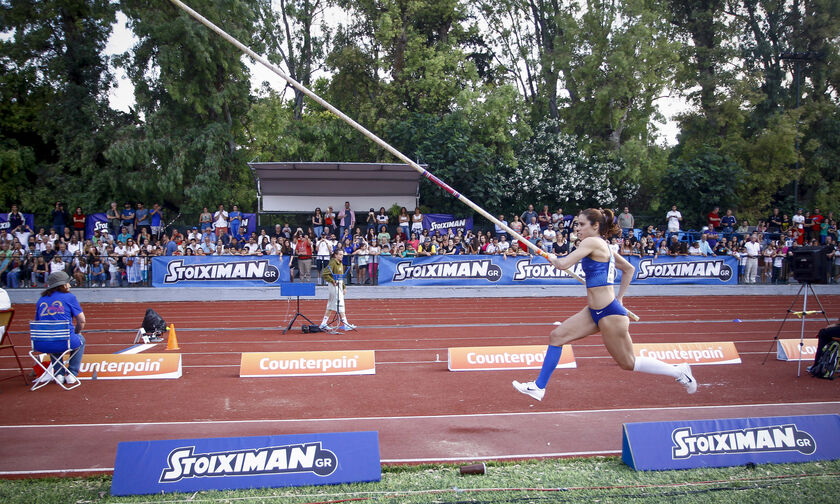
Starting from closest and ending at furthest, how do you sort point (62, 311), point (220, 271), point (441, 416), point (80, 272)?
point (441, 416) < point (62, 311) < point (80, 272) < point (220, 271)

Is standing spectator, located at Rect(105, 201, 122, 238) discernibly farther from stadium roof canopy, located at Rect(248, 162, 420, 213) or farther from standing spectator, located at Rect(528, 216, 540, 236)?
standing spectator, located at Rect(528, 216, 540, 236)

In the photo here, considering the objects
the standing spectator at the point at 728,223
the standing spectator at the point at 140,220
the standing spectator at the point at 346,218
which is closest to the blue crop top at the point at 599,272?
the standing spectator at the point at 346,218

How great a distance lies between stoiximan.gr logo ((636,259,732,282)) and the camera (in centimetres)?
2244

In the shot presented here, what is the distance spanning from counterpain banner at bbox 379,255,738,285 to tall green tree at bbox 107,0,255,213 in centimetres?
988

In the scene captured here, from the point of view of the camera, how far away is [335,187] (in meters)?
24.3

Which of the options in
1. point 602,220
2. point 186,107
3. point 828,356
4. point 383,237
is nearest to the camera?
point 602,220

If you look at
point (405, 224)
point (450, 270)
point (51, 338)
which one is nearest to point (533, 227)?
point (450, 270)

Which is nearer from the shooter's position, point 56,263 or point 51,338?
point 51,338

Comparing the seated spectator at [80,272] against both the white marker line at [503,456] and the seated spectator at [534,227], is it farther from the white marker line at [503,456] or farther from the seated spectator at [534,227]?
the white marker line at [503,456]

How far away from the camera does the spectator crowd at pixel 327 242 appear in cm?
2003

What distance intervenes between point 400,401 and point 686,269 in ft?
58.5

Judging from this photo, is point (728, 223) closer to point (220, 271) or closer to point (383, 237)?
point (383, 237)

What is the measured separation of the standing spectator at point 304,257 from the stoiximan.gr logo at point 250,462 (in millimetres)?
15387

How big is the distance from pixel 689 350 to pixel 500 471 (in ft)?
20.3
